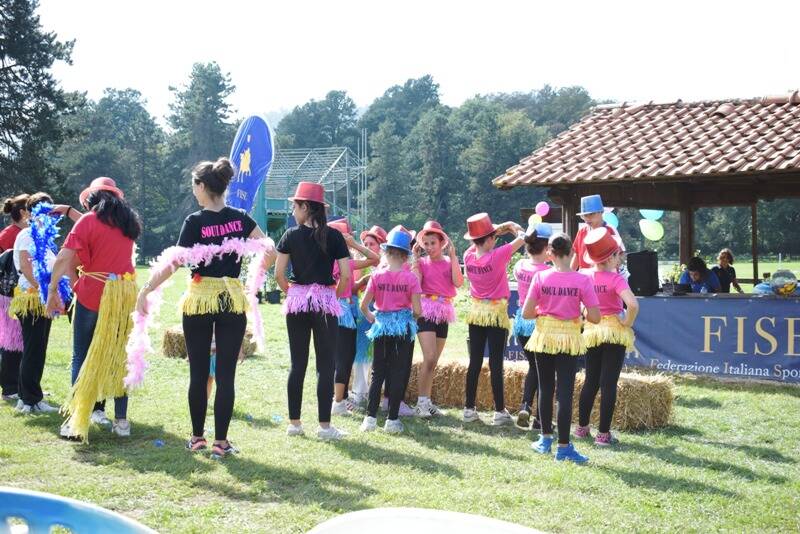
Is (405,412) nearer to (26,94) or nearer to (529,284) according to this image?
(529,284)

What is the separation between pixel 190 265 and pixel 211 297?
→ 0.83 feet

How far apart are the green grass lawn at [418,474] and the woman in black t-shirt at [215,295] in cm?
42

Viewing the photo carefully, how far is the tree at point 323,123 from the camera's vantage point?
94312mm

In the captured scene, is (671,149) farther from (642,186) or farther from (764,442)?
(764,442)

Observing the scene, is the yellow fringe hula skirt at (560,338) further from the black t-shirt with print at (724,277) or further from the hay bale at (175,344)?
the black t-shirt with print at (724,277)

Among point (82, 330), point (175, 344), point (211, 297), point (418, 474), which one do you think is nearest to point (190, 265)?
point (211, 297)

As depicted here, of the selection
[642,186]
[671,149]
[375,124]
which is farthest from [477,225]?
[375,124]

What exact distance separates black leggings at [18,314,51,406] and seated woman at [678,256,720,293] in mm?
8350

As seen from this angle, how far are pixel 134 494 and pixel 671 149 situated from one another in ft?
29.5

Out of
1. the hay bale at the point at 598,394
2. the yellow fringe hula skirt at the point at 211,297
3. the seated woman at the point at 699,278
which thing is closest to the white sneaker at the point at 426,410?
the hay bale at the point at 598,394

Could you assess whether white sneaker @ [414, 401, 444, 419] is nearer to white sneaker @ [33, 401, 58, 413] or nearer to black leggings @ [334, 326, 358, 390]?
black leggings @ [334, 326, 358, 390]

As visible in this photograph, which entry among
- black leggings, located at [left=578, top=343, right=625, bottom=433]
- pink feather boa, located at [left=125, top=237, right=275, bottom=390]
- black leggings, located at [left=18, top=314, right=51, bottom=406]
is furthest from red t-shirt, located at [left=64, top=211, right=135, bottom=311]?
black leggings, located at [left=578, top=343, right=625, bottom=433]

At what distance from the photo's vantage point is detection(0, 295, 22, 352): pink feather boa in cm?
719

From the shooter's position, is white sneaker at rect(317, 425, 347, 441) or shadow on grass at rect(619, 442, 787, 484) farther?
white sneaker at rect(317, 425, 347, 441)
